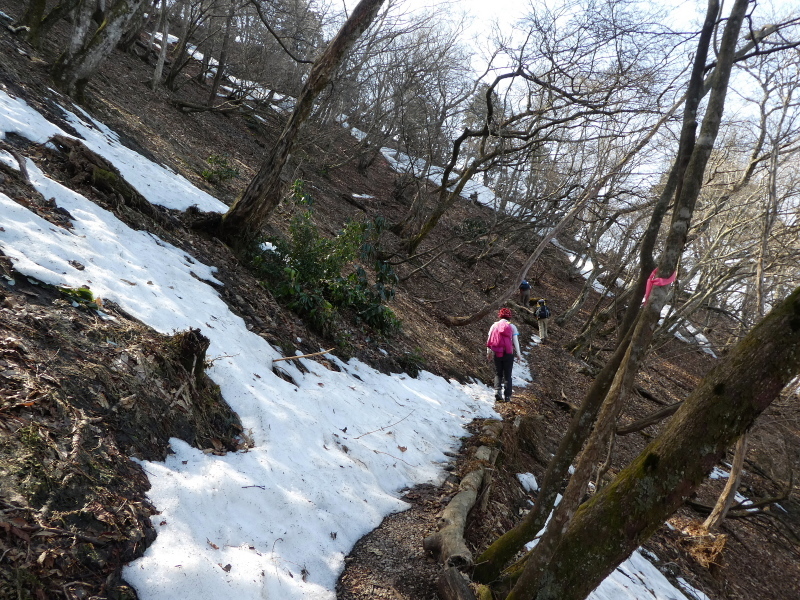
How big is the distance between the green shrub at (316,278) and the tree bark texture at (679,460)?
5.44 metres

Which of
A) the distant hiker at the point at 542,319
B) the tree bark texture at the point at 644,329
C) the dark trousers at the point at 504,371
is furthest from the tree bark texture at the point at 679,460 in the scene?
the distant hiker at the point at 542,319

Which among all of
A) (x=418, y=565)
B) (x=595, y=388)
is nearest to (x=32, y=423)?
(x=418, y=565)

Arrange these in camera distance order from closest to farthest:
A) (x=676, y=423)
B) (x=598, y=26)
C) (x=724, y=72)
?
(x=676, y=423) < (x=724, y=72) < (x=598, y=26)

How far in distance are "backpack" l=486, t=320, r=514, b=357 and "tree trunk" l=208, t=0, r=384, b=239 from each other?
4611mm

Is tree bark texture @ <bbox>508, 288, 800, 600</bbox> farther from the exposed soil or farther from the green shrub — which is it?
the green shrub

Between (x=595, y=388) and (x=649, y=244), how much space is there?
1.10m

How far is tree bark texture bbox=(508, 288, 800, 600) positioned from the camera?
223 centimetres

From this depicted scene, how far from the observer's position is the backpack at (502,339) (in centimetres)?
904

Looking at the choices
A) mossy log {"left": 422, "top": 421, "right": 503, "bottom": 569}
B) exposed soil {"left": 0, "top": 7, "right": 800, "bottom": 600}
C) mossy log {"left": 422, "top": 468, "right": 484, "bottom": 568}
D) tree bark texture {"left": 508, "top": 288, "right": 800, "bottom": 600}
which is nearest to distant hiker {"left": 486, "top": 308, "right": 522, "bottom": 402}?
exposed soil {"left": 0, "top": 7, "right": 800, "bottom": 600}

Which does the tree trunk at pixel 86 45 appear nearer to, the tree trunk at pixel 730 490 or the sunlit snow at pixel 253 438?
the sunlit snow at pixel 253 438

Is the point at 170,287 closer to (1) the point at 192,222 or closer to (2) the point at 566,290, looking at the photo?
(1) the point at 192,222

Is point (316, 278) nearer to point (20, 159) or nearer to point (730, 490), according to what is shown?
point (20, 159)

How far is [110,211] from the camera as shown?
5969 millimetres

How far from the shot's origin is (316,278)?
8039 millimetres
